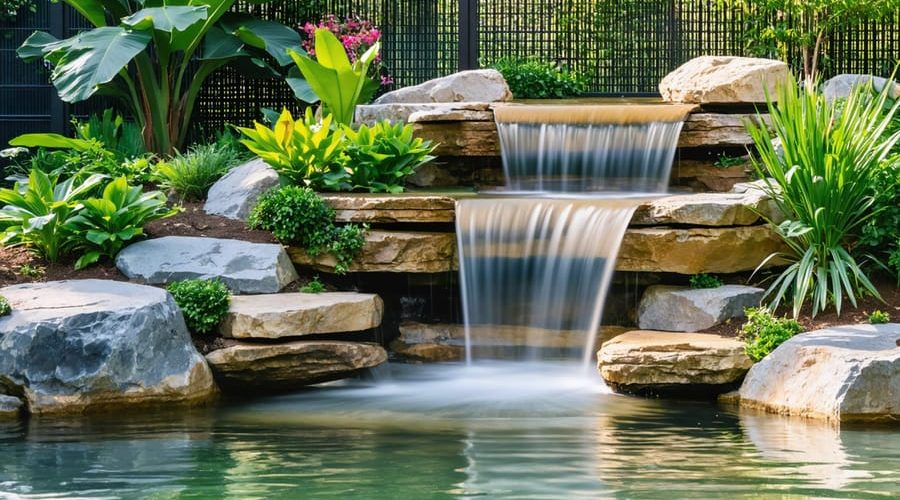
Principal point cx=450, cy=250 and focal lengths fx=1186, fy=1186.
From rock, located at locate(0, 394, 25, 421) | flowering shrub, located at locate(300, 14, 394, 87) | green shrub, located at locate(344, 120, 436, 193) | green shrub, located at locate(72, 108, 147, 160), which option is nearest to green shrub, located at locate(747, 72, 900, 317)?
green shrub, located at locate(344, 120, 436, 193)

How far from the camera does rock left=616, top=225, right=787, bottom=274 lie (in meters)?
8.02

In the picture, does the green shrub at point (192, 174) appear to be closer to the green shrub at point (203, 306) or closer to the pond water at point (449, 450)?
the green shrub at point (203, 306)

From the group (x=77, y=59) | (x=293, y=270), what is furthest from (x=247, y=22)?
(x=293, y=270)

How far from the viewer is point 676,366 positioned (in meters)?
7.11

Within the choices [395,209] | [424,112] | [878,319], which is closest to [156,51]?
[424,112]

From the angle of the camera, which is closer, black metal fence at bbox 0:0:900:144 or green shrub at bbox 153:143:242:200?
green shrub at bbox 153:143:242:200

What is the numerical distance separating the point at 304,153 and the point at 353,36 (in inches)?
145

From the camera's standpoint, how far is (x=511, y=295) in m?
8.40

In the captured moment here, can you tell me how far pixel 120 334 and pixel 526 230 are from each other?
9.44ft

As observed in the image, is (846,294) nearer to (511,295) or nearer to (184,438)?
(511,295)

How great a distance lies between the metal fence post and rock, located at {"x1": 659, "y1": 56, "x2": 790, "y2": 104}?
328 cm

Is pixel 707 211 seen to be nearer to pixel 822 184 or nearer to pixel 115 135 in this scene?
pixel 822 184

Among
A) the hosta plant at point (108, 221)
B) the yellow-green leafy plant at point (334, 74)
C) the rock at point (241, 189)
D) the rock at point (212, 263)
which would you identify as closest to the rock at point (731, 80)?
the yellow-green leafy plant at point (334, 74)

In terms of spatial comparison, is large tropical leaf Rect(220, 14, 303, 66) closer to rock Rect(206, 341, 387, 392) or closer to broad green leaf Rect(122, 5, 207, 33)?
broad green leaf Rect(122, 5, 207, 33)
